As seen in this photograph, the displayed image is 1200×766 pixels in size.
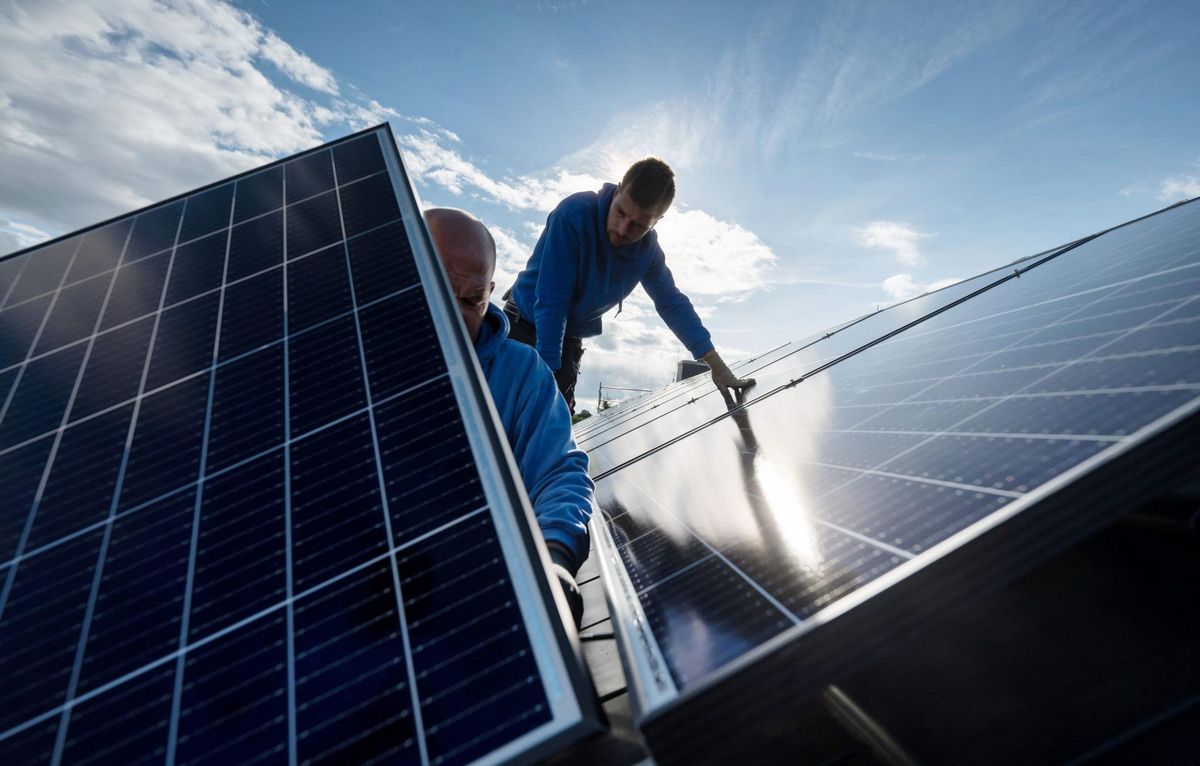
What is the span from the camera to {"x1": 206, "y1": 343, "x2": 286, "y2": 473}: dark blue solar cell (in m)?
2.32

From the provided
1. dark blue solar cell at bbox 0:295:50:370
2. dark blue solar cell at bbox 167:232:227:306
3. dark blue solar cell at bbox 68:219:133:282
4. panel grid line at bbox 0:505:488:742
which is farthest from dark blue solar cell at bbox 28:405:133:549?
dark blue solar cell at bbox 68:219:133:282

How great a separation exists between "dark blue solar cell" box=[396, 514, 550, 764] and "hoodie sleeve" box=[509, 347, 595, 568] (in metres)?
0.86

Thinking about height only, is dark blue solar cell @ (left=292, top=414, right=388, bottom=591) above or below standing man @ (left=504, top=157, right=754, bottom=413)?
below

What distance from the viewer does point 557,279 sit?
5.87 m

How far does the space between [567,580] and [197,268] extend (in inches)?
144

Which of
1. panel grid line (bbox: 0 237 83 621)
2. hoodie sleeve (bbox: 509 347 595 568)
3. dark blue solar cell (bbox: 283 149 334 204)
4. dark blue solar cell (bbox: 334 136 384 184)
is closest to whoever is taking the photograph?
panel grid line (bbox: 0 237 83 621)

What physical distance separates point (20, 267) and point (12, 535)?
143 inches

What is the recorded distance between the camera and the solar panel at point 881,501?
1335mm

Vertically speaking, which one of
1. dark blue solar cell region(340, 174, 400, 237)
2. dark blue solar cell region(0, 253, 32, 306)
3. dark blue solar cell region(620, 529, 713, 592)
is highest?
dark blue solar cell region(0, 253, 32, 306)

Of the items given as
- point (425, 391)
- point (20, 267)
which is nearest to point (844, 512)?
point (425, 391)

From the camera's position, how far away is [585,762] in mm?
1651

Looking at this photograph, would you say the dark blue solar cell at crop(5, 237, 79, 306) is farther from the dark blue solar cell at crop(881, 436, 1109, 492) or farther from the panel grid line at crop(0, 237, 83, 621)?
the dark blue solar cell at crop(881, 436, 1109, 492)

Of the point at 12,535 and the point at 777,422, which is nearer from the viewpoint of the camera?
the point at 12,535

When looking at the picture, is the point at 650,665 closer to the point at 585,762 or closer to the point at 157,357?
the point at 585,762
